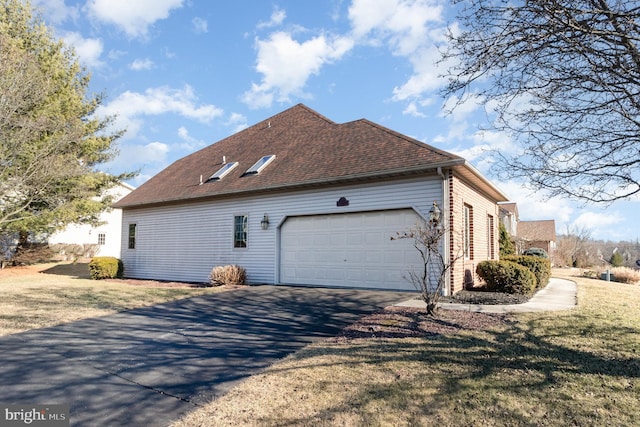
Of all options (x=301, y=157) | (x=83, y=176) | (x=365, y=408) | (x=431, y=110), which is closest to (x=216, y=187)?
(x=301, y=157)

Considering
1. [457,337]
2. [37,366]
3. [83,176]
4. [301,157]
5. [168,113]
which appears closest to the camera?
[37,366]

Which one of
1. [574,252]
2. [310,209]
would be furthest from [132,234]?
[574,252]

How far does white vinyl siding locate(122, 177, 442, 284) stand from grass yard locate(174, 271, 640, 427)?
5.35 meters

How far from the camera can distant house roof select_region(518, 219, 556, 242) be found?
4053cm

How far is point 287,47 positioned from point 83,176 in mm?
13576

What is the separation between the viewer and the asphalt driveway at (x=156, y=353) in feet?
13.0

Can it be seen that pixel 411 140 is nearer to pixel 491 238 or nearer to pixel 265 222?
pixel 265 222

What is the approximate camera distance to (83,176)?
1911 centimetres

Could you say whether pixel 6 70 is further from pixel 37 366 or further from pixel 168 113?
pixel 37 366

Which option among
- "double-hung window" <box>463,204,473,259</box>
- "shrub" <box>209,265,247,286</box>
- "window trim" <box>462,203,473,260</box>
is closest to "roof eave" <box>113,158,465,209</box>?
"window trim" <box>462,203,473,260</box>

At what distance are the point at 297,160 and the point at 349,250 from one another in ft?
13.0

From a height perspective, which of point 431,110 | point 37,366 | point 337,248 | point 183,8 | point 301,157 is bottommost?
point 37,366

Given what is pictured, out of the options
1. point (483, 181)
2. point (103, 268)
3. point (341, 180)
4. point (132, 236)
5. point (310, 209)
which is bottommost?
point (103, 268)

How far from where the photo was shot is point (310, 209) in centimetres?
1227
